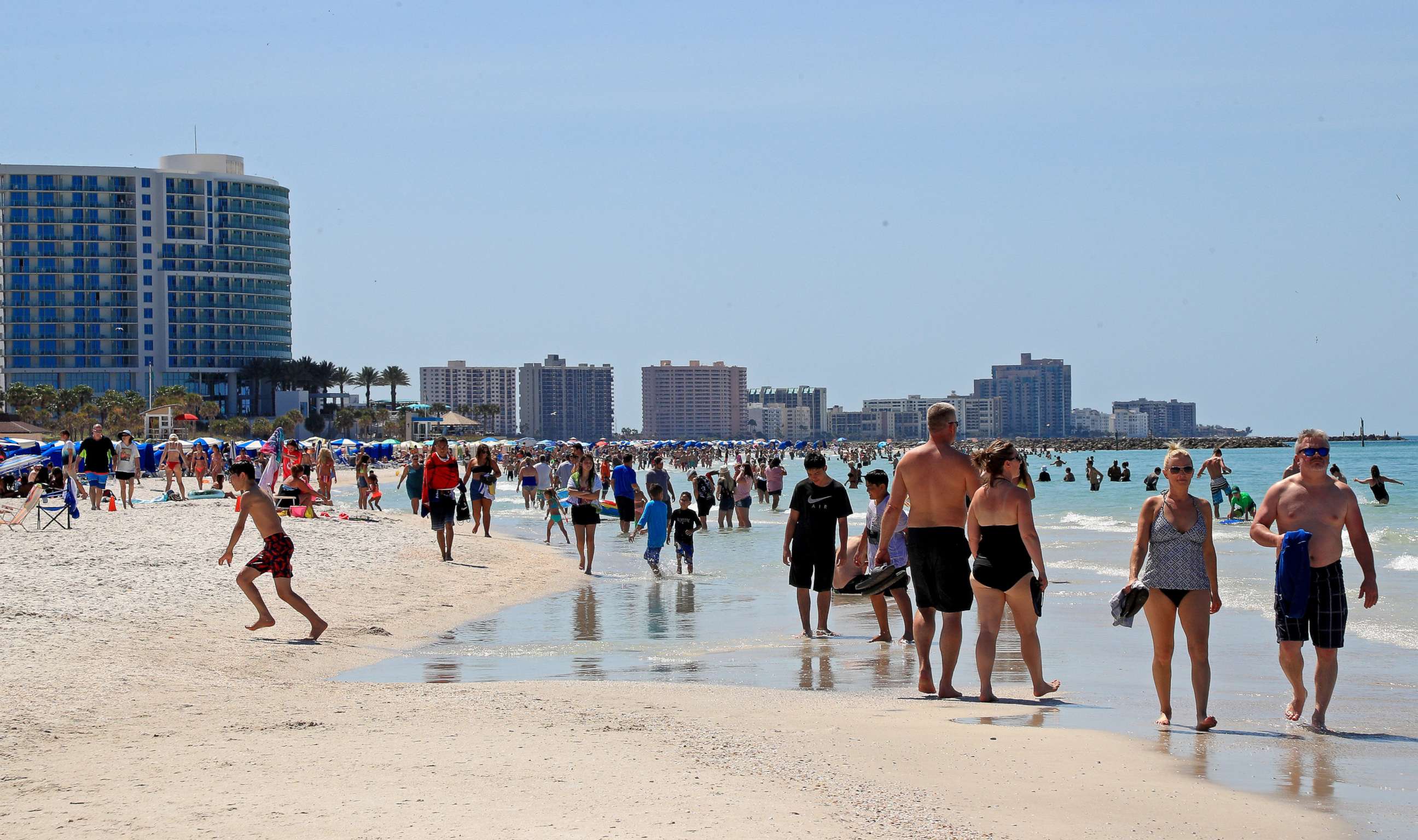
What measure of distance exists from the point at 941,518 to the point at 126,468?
61.0 ft

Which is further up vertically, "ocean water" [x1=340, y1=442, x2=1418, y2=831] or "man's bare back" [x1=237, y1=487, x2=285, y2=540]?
"man's bare back" [x1=237, y1=487, x2=285, y2=540]

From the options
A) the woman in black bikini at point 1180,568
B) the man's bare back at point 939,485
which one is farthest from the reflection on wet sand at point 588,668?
the woman in black bikini at point 1180,568

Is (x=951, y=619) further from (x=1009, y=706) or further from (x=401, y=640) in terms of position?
(x=401, y=640)

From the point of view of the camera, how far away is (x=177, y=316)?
131 meters

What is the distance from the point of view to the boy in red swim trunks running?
9445 millimetres

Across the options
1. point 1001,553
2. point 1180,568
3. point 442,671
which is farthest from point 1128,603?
point 442,671

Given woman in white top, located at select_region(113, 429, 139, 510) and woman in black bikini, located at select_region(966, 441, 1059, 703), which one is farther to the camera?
woman in white top, located at select_region(113, 429, 139, 510)

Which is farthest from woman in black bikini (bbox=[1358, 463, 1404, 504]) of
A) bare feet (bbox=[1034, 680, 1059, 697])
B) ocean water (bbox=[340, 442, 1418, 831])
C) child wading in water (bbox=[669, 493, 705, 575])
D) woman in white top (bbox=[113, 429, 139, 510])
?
bare feet (bbox=[1034, 680, 1059, 697])

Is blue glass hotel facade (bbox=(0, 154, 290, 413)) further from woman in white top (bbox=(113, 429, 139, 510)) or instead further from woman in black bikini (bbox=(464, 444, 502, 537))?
woman in black bikini (bbox=(464, 444, 502, 537))

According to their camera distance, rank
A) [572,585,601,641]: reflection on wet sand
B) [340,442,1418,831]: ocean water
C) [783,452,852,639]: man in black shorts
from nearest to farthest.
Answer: [340,442,1418,831]: ocean water
[783,452,852,639]: man in black shorts
[572,585,601,641]: reflection on wet sand

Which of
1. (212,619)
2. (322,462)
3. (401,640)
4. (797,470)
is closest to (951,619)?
(401,640)

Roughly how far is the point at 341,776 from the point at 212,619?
5558 millimetres

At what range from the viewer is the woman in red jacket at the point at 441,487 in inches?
619

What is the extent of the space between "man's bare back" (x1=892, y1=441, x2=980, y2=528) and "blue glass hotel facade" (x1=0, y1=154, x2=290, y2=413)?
133640 millimetres
